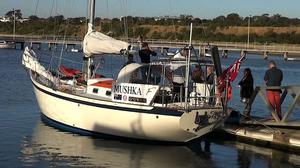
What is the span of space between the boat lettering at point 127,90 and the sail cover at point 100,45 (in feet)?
6.47

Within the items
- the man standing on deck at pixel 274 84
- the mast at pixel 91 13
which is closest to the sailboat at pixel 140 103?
the mast at pixel 91 13

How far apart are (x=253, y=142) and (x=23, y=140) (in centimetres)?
844

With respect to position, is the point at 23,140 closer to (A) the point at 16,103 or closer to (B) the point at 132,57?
(B) the point at 132,57

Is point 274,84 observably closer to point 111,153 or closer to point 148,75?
point 148,75

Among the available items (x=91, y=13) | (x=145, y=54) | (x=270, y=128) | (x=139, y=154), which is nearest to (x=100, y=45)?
(x=145, y=54)

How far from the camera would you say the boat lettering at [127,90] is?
1992 centimetres

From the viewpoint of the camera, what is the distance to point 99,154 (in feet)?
63.2

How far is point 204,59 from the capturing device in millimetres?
21266

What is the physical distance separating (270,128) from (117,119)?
18.3ft

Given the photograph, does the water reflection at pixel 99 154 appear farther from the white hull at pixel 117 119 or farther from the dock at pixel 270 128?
the dock at pixel 270 128

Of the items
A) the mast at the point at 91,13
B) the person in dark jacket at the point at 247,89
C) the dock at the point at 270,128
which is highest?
the mast at the point at 91,13

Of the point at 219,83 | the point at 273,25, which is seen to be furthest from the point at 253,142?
the point at 273,25

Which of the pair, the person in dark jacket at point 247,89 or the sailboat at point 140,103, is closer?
the sailboat at point 140,103

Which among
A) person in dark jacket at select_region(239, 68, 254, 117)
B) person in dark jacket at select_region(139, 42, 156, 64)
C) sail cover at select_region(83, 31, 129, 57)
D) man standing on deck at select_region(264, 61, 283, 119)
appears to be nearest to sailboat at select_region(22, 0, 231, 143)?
sail cover at select_region(83, 31, 129, 57)
